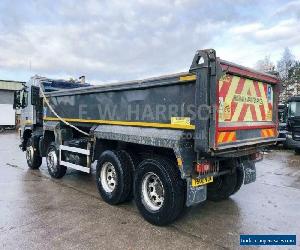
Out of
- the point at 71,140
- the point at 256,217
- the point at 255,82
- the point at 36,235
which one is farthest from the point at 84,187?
the point at 255,82

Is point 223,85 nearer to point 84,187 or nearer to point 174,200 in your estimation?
point 174,200

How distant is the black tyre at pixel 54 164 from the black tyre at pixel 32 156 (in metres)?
1.13

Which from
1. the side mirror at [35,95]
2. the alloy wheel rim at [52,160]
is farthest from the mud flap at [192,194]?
the side mirror at [35,95]

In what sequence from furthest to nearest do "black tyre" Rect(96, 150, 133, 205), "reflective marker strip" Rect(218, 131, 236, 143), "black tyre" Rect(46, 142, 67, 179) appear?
"black tyre" Rect(46, 142, 67, 179) → "black tyre" Rect(96, 150, 133, 205) → "reflective marker strip" Rect(218, 131, 236, 143)

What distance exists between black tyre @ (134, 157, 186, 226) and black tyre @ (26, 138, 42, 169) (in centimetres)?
491

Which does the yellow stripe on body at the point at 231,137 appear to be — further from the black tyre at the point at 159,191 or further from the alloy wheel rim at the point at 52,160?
the alloy wheel rim at the point at 52,160

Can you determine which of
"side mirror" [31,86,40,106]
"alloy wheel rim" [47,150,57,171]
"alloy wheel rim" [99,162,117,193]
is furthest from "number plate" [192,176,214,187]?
"side mirror" [31,86,40,106]

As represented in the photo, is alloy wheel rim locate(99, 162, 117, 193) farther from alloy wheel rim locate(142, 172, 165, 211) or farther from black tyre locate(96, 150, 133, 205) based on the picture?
alloy wheel rim locate(142, 172, 165, 211)

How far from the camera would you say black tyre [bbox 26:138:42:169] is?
9234 millimetres

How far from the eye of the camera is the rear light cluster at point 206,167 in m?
4.67

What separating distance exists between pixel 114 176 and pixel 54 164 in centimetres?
271

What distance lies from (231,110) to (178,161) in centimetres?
114

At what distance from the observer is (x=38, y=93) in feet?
29.1

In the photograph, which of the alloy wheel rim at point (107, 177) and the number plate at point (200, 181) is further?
the alloy wheel rim at point (107, 177)
